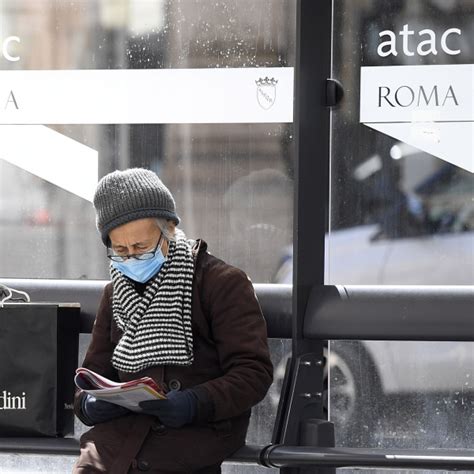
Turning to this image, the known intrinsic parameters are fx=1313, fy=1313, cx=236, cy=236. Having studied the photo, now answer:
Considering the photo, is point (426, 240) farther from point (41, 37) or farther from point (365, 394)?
point (41, 37)

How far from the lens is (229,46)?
4.62 meters

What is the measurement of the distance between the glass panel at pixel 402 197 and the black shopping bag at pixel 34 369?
0.93m

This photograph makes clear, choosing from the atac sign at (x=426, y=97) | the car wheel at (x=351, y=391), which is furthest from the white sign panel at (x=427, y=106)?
the car wheel at (x=351, y=391)

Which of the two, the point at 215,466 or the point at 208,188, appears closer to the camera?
the point at 215,466

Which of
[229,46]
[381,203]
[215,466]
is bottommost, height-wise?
[215,466]

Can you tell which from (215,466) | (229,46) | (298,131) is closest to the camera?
(215,466)

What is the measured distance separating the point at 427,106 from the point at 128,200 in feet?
3.91

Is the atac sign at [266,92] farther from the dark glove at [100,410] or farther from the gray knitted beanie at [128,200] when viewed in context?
the dark glove at [100,410]

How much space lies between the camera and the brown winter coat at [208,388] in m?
3.76

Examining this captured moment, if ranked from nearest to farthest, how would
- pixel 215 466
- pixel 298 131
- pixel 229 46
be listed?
pixel 215 466 → pixel 298 131 → pixel 229 46

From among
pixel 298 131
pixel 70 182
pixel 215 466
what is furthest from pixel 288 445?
pixel 70 182

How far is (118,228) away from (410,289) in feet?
3.43

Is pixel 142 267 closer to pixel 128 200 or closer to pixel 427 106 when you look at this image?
pixel 128 200

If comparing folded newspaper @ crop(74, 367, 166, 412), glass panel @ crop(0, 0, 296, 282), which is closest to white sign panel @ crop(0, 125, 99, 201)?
glass panel @ crop(0, 0, 296, 282)
